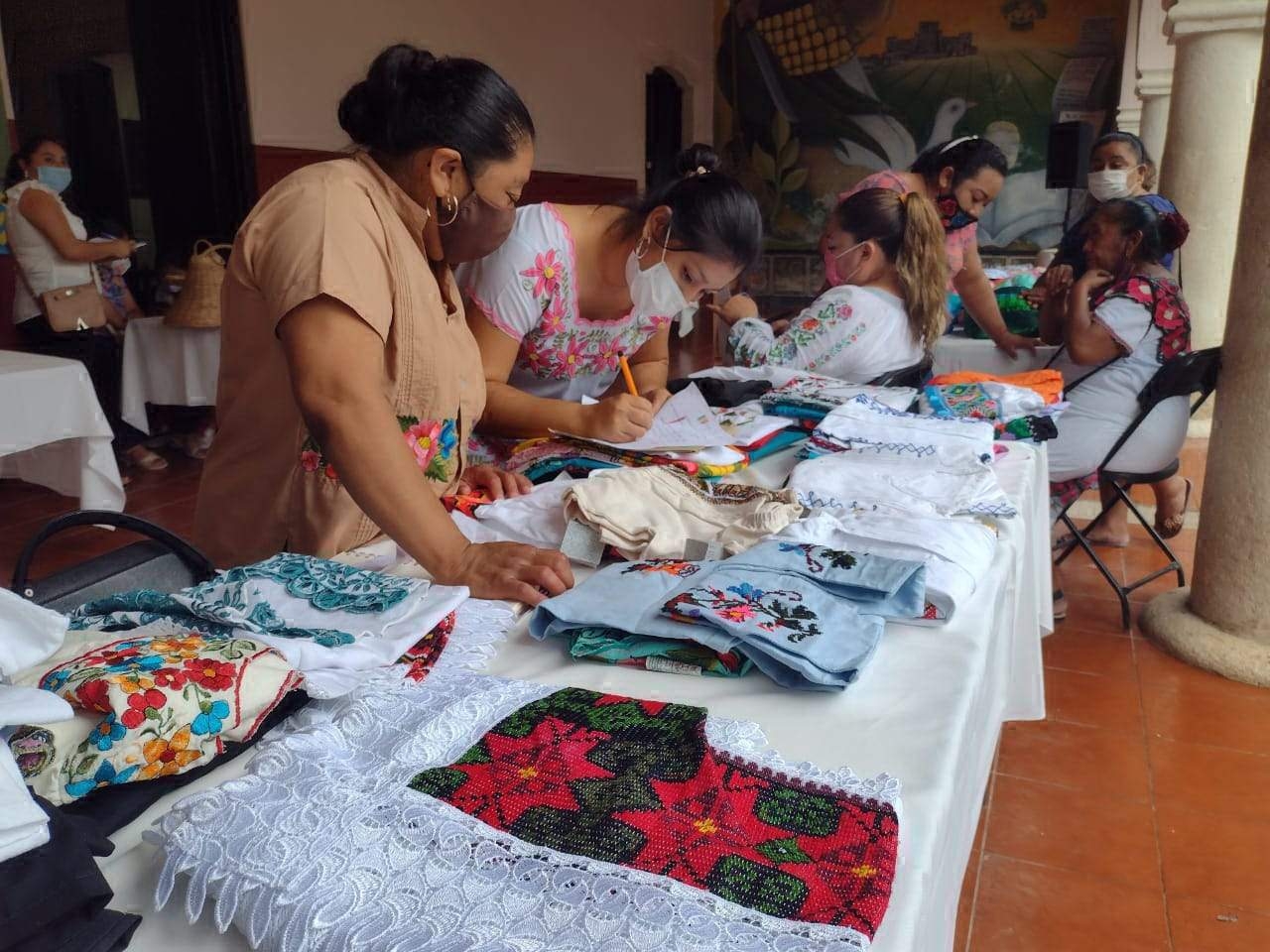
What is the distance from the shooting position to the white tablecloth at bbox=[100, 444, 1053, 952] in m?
0.69

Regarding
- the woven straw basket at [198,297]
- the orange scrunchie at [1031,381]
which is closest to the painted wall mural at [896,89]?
the woven straw basket at [198,297]

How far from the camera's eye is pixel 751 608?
3.44 ft

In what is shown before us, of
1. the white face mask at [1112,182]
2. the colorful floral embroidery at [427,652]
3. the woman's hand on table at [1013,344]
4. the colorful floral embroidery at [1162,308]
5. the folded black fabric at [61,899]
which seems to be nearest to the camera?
the folded black fabric at [61,899]

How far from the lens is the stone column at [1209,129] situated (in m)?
4.84

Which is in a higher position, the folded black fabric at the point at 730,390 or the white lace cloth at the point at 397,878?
the white lace cloth at the point at 397,878

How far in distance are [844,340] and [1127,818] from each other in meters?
1.44

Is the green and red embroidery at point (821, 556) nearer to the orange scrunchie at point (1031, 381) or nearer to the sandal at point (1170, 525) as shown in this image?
the orange scrunchie at point (1031, 381)

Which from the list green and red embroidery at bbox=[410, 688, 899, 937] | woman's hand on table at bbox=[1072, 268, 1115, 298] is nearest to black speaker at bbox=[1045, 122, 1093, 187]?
woman's hand on table at bbox=[1072, 268, 1115, 298]

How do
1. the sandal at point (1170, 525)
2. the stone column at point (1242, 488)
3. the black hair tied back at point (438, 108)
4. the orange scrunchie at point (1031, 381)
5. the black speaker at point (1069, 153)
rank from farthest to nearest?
1. the black speaker at point (1069, 153)
2. the sandal at point (1170, 525)
3. the stone column at point (1242, 488)
4. the orange scrunchie at point (1031, 381)
5. the black hair tied back at point (438, 108)

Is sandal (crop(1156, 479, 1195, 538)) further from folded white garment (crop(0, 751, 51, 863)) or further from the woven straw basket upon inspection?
the woven straw basket

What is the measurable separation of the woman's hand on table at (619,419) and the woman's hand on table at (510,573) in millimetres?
556

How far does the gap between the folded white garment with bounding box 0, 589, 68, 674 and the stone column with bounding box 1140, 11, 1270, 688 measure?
3146mm

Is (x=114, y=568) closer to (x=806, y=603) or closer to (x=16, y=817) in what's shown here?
(x=16, y=817)

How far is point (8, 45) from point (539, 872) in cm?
603
